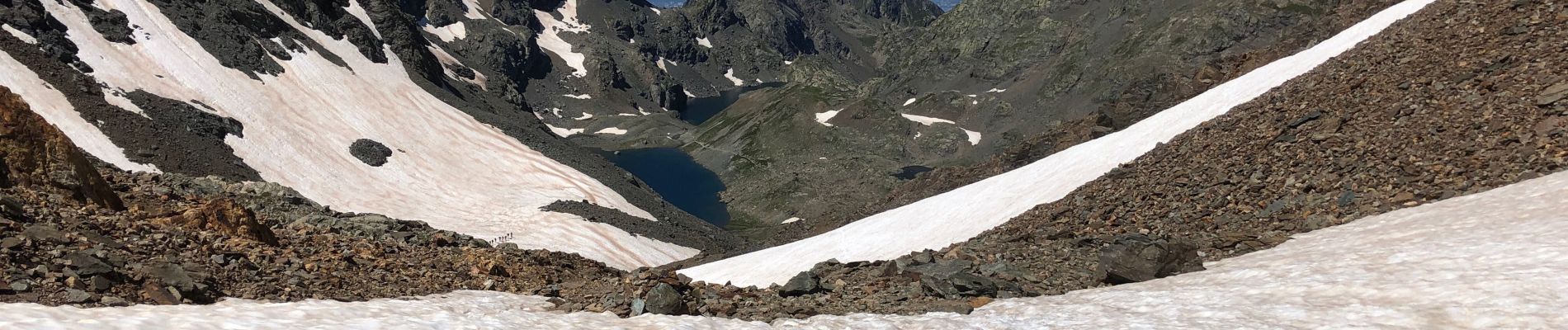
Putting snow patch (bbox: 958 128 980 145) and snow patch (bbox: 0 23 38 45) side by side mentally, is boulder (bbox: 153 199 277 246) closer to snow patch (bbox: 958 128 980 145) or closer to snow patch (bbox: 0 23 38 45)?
snow patch (bbox: 0 23 38 45)

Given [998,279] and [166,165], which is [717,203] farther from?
[998,279]

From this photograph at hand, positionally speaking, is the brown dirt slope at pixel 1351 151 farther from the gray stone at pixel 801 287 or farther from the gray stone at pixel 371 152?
the gray stone at pixel 371 152

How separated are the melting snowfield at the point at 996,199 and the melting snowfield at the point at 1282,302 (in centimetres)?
1670

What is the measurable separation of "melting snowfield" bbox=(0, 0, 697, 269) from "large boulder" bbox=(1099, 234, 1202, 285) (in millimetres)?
51070

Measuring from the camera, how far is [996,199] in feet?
125

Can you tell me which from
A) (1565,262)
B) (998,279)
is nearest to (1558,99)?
(1565,262)

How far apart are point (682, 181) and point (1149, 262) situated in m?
161

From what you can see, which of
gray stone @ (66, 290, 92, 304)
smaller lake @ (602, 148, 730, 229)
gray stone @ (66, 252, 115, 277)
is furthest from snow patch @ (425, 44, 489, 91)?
gray stone @ (66, 290, 92, 304)

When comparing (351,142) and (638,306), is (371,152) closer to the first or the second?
(351,142)

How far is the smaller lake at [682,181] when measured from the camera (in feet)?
501

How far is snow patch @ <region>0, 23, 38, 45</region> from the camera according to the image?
64.3 meters

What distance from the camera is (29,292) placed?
11.9m

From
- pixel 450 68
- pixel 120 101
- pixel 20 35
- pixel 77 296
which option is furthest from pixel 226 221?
pixel 450 68

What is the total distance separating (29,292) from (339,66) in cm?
9407
